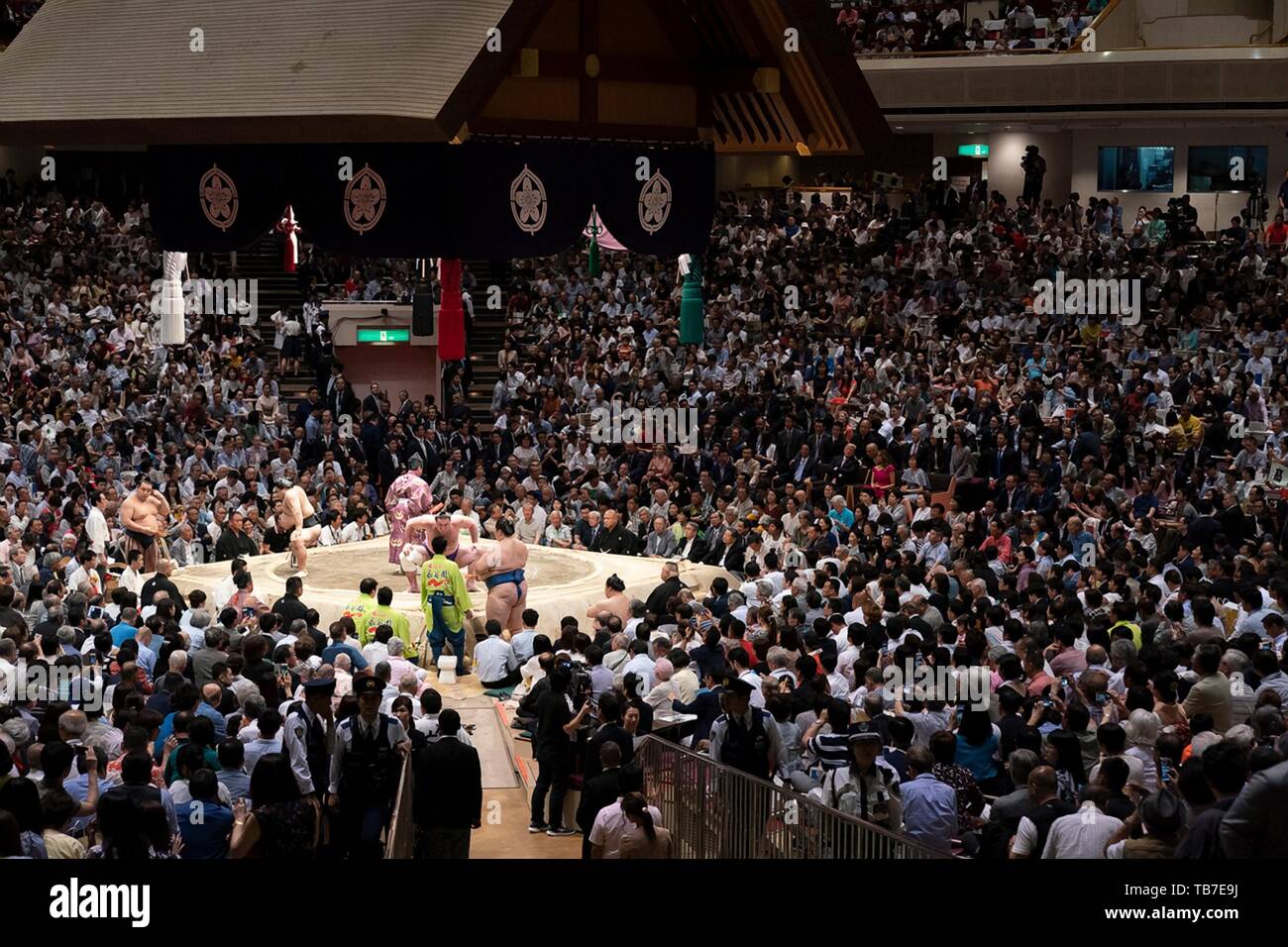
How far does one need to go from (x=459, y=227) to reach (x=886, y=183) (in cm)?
1265

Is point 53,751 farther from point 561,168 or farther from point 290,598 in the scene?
point 561,168

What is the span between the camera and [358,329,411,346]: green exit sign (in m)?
16.6

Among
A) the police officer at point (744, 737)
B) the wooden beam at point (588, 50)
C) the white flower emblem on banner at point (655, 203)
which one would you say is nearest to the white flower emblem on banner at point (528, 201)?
the wooden beam at point (588, 50)

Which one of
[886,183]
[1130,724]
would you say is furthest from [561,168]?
[886,183]

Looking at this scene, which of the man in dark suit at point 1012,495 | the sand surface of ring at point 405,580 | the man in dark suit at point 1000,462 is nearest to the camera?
the sand surface of ring at point 405,580

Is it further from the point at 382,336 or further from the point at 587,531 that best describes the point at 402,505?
the point at 382,336

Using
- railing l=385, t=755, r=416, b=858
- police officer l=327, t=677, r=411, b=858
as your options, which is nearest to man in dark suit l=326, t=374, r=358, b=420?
railing l=385, t=755, r=416, b=858

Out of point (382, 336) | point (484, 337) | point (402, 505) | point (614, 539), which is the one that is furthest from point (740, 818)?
point (484, 337)

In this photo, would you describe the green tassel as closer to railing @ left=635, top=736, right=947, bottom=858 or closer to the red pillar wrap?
the red pillar wrap

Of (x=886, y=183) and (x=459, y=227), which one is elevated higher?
(x=886, y=183)

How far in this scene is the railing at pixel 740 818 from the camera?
5027mm

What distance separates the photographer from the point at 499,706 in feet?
29.3

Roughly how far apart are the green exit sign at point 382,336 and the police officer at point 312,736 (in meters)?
10.8

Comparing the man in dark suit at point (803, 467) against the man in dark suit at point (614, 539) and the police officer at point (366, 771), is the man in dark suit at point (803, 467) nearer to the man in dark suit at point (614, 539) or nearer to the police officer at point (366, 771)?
the man in dark suit at point (614, 539)
